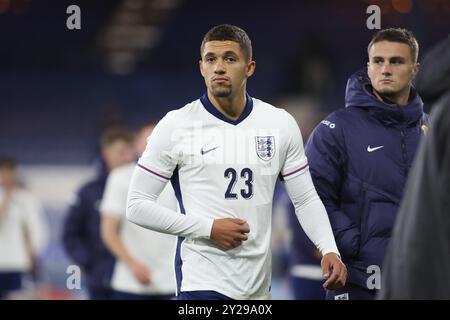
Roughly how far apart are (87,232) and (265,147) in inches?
157

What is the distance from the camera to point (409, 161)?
A: 489 centimetres

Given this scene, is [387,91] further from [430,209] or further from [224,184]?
[430,209]

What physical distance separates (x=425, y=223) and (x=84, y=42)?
1952 centimetres

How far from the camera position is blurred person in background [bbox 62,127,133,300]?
8102 mm

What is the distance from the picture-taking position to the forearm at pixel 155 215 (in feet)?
14.7

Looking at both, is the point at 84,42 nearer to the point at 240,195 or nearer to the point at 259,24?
the point at 259,24

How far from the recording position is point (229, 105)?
4715mm

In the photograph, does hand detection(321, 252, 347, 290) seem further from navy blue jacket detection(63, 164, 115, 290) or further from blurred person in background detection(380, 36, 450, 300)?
navy blue jacket detection(63, 164, 115, 290)

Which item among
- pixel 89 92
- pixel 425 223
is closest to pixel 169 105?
pixel 89 92

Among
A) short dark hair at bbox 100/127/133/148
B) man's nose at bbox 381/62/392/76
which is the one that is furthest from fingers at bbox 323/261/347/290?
short dark hair at bbox 100/127/133/148

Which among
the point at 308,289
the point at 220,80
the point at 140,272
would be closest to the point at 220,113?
the point at 220,80

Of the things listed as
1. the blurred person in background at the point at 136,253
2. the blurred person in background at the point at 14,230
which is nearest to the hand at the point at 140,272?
the blurred person in background at the point at 136,253

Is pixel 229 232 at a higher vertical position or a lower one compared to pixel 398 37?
lower

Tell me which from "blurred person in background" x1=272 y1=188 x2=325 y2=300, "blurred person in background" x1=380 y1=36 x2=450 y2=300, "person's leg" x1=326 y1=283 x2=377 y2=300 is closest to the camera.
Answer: "blurred person in background" x1=380 y1=36 x2=450 y2=300
